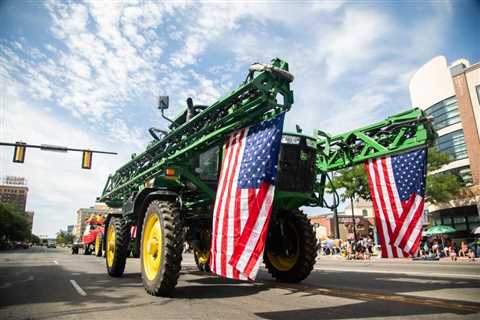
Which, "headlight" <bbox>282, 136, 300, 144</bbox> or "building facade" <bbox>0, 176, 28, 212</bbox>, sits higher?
"building facade" <bbox>0, 176, 28, 212</bbox>

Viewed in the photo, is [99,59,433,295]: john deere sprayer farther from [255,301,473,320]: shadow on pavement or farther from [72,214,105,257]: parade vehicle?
[72,214,105,257]: parade vehicle

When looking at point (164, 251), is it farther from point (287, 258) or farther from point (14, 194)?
point (14, 194)

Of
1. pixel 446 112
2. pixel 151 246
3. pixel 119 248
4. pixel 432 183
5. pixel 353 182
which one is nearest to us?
pixel 151 246

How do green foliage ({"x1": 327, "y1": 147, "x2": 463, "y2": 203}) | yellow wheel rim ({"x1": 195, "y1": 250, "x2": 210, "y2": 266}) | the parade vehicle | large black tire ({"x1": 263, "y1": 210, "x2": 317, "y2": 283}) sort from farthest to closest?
green foliage ({"x1": 327, "y1": 147, "x2": 463, "y2": 203}) < the parade vehicle < yellow wheel rim ({"x1": 195, "y1": 250, "x2": 210, "y2": 266}) < large black tire ({"x1": 263, "y1": 210, "x2": 317, "y2": 283})

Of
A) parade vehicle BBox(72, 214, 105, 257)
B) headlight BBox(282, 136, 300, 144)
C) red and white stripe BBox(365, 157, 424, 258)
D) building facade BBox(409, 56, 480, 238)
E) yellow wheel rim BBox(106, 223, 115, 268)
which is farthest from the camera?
building facade BBox(409, 56, 480, 238)

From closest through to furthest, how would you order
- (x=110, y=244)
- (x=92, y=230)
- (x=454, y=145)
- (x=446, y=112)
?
(x=110, y=244) < (x=92, y=230) < (x=454, y=145) < (x=446, y=112)

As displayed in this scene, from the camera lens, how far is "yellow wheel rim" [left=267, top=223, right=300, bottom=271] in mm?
7062

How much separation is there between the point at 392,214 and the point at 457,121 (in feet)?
104

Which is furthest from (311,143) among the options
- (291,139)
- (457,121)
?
(457,121)

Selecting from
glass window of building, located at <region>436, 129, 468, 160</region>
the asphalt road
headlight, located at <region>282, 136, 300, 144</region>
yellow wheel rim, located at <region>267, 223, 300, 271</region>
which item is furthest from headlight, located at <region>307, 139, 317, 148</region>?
glass window of building, located at <region>436, 129, 468, 160</region>

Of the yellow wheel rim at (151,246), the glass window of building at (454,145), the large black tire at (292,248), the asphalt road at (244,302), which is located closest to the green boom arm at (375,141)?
the large black tire at (292,248)

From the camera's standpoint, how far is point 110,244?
9.03 meters

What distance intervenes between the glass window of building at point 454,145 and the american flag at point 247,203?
34.0m

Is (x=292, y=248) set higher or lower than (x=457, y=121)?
lower
